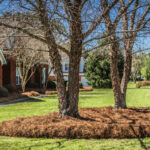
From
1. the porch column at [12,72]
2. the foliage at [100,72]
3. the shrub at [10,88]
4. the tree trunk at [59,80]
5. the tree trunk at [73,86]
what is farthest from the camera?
the foliage at [100,72]

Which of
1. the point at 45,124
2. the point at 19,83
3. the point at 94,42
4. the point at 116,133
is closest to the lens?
the point at 116,133

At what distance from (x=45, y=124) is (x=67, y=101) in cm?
129

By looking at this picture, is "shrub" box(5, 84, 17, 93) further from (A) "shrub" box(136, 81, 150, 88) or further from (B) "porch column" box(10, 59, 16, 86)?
(A) "shrub" box(136, 81, 150, 88)

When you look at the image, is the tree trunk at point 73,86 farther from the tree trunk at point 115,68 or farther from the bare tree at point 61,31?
the tree trunk at point 115,68

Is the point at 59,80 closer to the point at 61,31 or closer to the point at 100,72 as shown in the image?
the point at 61,31

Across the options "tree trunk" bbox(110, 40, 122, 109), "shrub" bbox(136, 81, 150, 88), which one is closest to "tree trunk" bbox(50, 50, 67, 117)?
"tree trunk" bbox(110, 40, 122, 109)

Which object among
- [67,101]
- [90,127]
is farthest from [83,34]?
[90,127]

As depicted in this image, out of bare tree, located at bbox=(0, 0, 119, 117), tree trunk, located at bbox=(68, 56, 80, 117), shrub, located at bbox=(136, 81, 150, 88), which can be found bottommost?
Answer: shrub, located at bbox=(136, 81, 150, 88)

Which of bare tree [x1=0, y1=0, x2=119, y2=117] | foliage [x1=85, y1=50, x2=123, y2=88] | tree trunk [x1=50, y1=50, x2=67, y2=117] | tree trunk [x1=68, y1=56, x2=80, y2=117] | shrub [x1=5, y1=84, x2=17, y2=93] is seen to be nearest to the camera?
bare tree [x1=0, y1=0, x2=119, y2=117]

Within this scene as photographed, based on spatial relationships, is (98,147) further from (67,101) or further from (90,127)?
(67,101)

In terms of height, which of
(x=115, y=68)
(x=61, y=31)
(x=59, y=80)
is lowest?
(x=59, y=80)

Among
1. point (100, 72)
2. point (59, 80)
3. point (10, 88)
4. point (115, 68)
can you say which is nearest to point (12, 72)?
point (10, 88)

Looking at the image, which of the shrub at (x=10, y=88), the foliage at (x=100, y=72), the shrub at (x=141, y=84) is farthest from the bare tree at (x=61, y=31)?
the shrub at (x=141, y=84)

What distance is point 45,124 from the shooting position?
6.69 metres
